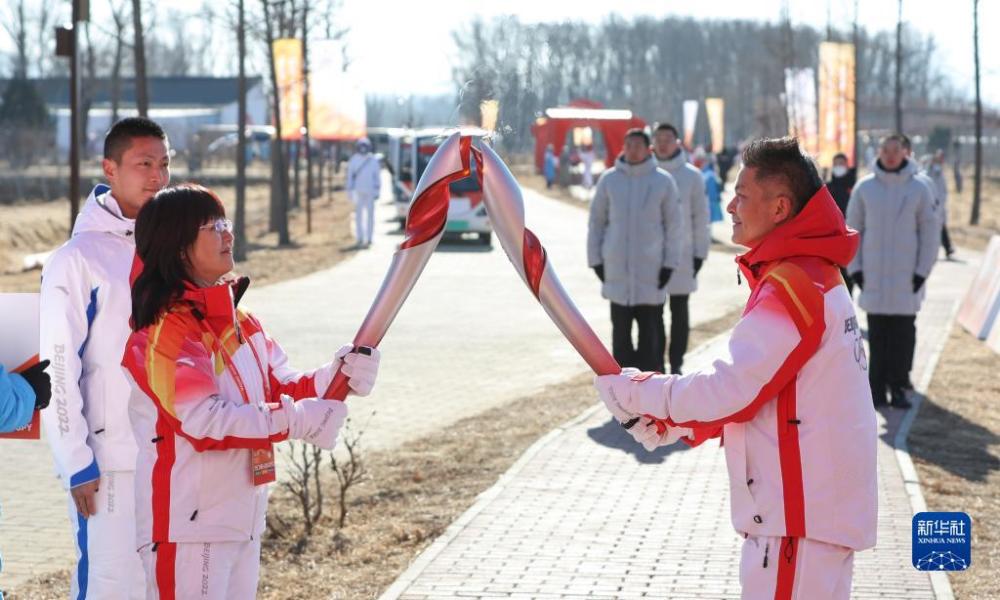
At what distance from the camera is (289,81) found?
30.9 meters

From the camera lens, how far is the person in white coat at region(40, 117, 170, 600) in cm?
470

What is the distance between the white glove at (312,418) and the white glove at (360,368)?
8 centimetres

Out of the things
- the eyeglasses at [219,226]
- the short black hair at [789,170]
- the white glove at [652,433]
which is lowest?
the white glove at [652,433]

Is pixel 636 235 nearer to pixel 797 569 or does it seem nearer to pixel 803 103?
Result: pixel 797 569

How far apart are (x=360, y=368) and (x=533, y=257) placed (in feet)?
2.03

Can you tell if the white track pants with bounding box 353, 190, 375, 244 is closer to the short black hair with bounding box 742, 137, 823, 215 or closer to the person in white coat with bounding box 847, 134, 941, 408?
the person in white coat with bounding box 847, 134, 941, 408

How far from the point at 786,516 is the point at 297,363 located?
35.8ft

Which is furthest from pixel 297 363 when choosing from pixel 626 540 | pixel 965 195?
pixel 965 195

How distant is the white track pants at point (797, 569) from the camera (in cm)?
404

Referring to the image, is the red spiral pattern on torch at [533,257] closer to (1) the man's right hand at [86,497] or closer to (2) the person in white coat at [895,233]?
(1) the man's right hand at [86,497]

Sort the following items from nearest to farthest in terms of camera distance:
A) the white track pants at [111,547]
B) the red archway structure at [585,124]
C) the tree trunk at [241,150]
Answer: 1. the white track pants at [111,547]
2. the red archway structure at [585,124]
3. the tree trunk at [241,150]

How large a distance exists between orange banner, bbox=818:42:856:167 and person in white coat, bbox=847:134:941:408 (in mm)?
20376

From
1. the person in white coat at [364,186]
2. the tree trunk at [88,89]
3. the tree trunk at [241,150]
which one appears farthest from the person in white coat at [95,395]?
the tree trunk at [88,89]

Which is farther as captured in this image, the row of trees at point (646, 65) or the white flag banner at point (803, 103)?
the white flag banner at point (803, 103)
